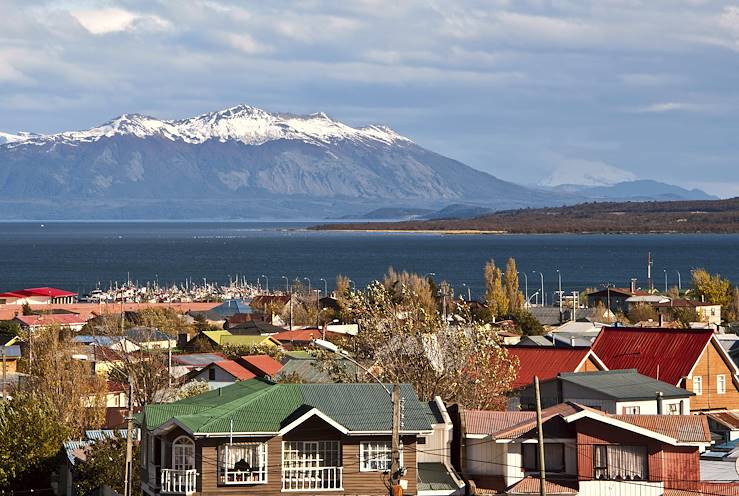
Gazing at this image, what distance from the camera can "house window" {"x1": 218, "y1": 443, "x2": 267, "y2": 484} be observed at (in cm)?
2605

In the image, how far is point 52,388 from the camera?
4116 cm

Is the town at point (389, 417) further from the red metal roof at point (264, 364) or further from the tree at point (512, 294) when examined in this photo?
the tree at point (512, 294)

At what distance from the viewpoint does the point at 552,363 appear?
42.7 m

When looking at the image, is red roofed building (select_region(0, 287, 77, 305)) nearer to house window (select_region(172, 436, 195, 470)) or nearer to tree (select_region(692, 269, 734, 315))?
tree (select_region(692, 269, 734, 315))

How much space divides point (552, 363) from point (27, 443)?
1589 cm

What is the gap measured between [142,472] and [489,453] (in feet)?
Result: 23.6

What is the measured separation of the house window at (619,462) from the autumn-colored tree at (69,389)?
1595cm

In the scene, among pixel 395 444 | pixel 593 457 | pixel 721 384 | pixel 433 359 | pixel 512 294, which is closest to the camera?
pixel 395 444

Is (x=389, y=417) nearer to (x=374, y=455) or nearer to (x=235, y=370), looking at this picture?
(x=374, y=455)

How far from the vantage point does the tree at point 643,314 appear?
284 ft

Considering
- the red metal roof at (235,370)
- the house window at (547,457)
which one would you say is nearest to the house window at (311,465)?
the house window at (547,457)

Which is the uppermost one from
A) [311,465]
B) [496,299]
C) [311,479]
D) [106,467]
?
[496,299]

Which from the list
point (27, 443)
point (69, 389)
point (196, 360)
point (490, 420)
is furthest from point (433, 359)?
point (196, 360)

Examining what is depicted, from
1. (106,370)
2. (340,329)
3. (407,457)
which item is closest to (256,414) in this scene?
(407,457)
